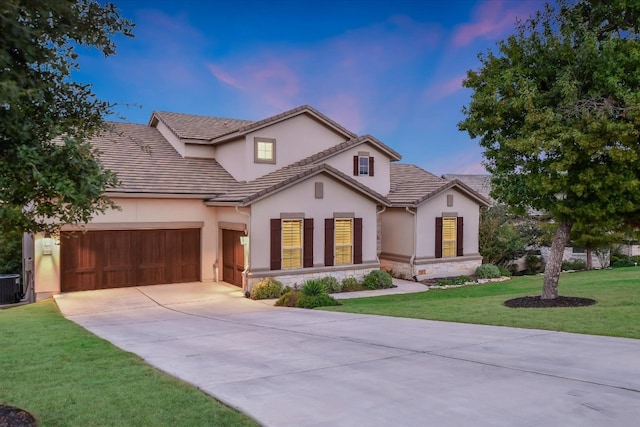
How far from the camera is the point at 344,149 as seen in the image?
70.8 feet

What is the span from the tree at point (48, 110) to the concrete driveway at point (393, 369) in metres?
2.99

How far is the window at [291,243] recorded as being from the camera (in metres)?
18.0

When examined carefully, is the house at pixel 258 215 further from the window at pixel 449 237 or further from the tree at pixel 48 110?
the tree at pixel 48 110

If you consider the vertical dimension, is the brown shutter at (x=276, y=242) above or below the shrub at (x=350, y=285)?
above

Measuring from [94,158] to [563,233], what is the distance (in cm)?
1300

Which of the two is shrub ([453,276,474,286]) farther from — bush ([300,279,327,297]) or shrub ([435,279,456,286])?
bush ([300,279,327,297])

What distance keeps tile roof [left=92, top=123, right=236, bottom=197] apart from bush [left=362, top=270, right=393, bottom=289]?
6829 mm

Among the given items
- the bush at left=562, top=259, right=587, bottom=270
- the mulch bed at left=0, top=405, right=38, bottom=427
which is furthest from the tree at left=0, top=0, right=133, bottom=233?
the bush at left=562, top=259, right=587, bottom=270

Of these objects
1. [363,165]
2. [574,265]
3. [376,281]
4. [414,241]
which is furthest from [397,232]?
[574,265]

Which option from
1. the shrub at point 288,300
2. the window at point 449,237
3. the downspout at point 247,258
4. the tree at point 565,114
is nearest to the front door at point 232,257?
the downspout at point 247,258

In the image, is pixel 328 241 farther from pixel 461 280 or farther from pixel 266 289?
pixel 461 280

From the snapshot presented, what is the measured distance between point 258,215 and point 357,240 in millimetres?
4427

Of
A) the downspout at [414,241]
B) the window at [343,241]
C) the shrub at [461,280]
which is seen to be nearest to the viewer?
the window at [343,241]

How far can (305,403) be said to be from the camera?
5684 mm
